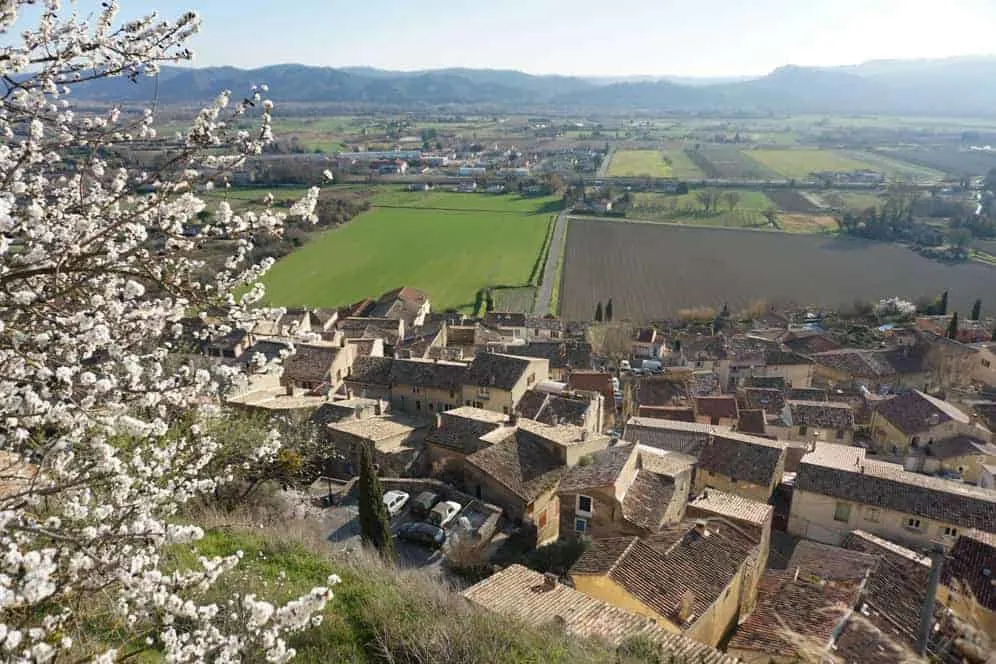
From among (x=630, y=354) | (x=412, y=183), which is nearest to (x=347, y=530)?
(x=630, y=354)

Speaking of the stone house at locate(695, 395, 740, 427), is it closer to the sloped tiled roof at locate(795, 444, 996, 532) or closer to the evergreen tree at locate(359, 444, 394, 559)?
the sloped tiled roof at locate(795, 444, 996, 532)

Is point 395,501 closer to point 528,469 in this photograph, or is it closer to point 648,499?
point 528,469

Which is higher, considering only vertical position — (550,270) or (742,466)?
(742,466)

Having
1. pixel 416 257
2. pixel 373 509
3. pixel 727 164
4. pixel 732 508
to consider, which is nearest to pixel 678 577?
pixel 732 508

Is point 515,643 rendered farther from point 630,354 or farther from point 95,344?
point 630,354

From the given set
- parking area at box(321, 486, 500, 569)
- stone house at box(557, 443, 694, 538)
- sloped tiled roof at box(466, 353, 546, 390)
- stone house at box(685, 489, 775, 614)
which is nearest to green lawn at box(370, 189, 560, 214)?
sloped tiled roof at box(466, 353, 546, 390)

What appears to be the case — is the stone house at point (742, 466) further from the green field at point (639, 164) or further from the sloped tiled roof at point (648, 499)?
the green field at point (639, 164)
